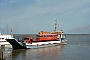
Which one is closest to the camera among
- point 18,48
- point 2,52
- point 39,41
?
point 2,52

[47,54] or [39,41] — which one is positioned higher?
[39,41]

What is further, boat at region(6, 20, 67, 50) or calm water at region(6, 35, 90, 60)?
boat at region(6, 20, 67, 50)

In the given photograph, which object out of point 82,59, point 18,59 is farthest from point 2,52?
point 82,59

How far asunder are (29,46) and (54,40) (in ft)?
58.5

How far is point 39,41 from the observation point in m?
70.4

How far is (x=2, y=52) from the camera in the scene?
114 ft

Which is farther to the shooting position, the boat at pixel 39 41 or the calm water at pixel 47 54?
the boat at pixel 39 41

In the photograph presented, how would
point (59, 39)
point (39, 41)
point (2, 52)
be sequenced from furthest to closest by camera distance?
point (59, 39) → point (39, 41) → point (2, 52)

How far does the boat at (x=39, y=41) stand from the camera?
62.2m

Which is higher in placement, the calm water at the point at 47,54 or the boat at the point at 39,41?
the boat at the point at 39,41

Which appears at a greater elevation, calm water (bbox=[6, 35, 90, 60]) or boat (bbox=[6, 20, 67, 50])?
boat (bbox=[6, 20, 67, 50])

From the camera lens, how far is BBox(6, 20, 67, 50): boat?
62.2 m

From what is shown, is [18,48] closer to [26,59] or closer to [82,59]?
[26,59]

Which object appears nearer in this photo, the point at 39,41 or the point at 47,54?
the point at 47,54
